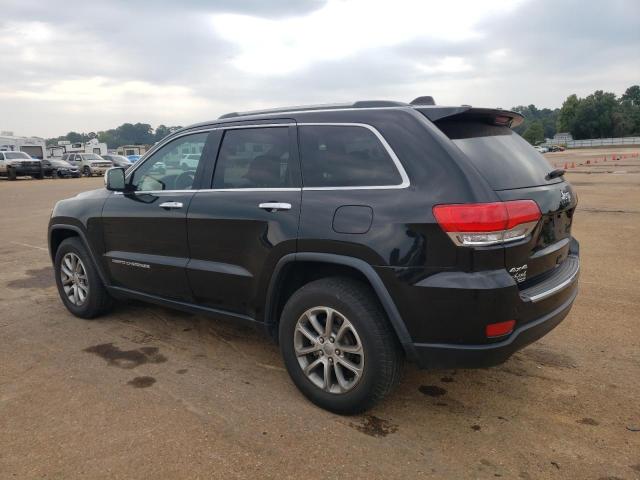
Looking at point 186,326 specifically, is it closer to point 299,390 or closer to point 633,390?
point 299,390

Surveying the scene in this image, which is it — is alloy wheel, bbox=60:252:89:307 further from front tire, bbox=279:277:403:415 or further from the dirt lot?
front tire, bbox=279:277:403:415

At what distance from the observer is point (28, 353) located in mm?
4133

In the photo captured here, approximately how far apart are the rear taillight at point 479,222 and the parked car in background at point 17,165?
112ft

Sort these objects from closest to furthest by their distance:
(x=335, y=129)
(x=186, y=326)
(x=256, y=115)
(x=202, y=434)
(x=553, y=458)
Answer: (x=553, y=458) → (x=202, y=434) → (x=335, y=129) → (x=256, y=115) → (x=186, y=326)

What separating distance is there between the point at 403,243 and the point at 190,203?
1.76 m

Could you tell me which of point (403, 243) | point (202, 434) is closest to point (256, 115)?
point (403, 243)

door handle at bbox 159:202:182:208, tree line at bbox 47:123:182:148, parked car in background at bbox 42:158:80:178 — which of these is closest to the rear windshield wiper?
door handle at bbox 159:202:182:208

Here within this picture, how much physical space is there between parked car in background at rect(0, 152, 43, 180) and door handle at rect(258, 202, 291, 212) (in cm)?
3293

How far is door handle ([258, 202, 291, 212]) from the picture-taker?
3.26 metres

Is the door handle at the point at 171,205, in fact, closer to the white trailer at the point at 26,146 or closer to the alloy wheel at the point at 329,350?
the alloy wheel at the point at 329,350

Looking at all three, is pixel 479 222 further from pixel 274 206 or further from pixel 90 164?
pixel 90 164

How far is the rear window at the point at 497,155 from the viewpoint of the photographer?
113 inches

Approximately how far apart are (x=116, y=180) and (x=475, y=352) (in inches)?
125

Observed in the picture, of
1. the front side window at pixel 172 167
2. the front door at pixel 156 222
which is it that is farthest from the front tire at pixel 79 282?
the front side window at pixel 172 167
